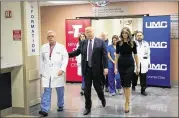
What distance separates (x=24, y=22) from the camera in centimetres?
467

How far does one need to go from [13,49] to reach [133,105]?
2.35 meters

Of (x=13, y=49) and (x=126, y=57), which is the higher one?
(x=13, y=49)

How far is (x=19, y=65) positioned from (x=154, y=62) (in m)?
3.77

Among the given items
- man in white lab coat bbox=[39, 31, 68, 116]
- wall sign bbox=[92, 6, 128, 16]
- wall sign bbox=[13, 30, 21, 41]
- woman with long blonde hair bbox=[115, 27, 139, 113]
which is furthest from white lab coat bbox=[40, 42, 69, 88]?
wall sign bbox=[92, 6, 128, 16]

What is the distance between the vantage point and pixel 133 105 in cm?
538

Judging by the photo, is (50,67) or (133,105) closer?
(50,67)

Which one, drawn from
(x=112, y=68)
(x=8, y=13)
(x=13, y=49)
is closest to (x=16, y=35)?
(x=13, y=49)

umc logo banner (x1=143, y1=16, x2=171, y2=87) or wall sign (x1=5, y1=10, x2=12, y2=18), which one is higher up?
wall sign (x1=5, y1=10, x2=12, y2=18)

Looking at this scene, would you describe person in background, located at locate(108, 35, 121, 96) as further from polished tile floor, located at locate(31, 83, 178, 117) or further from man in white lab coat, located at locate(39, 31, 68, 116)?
man in white lab coat, located at locate(39, 31, 68, 116)

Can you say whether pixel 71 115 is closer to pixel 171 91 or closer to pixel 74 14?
pixel 171 91

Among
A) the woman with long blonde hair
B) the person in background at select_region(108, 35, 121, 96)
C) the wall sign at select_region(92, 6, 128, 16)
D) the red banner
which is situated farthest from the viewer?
the red banner

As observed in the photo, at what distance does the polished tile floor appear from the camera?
480cm

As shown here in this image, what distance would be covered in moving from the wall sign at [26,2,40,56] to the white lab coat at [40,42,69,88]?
203 mm

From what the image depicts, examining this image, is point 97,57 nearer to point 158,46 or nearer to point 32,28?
point 32,28
